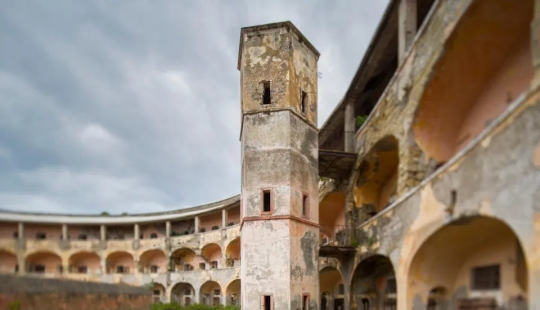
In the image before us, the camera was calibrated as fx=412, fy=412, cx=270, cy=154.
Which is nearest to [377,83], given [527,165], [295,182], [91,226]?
[295,182]

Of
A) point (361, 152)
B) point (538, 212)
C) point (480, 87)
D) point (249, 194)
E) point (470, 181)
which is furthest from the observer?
point (361, 152)

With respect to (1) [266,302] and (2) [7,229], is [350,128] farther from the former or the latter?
(2) [7,229]

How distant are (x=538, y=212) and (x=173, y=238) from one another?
3664 cm

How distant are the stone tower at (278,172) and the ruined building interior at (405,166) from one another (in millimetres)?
53

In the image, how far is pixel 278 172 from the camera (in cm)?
1725

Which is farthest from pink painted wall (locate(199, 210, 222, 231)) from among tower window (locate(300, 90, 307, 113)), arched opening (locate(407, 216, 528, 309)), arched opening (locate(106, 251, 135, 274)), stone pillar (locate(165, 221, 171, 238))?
arched opening (locate(407, 216, 528, 309))

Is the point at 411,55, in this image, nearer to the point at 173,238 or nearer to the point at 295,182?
the point at 295,182

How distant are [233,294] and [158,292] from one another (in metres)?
8.76

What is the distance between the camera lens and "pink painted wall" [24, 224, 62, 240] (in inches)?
1681

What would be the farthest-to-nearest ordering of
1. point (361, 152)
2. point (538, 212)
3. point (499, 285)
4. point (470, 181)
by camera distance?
point (361, 152) < point (499, 285) < point (470, 181) < point (538, 212)

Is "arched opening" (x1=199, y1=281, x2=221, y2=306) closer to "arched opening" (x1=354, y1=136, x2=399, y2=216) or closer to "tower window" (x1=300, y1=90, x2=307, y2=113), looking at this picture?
"arched opening" (x1=354, y1=136, x2=399, y2=216)

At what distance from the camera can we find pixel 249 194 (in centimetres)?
1738

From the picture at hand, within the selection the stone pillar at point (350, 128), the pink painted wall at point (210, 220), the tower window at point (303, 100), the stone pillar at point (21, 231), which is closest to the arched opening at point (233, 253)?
the pink painted wall at point (210, 220)

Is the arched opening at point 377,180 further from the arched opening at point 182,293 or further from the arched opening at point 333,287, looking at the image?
the arched opening at point 182,293
